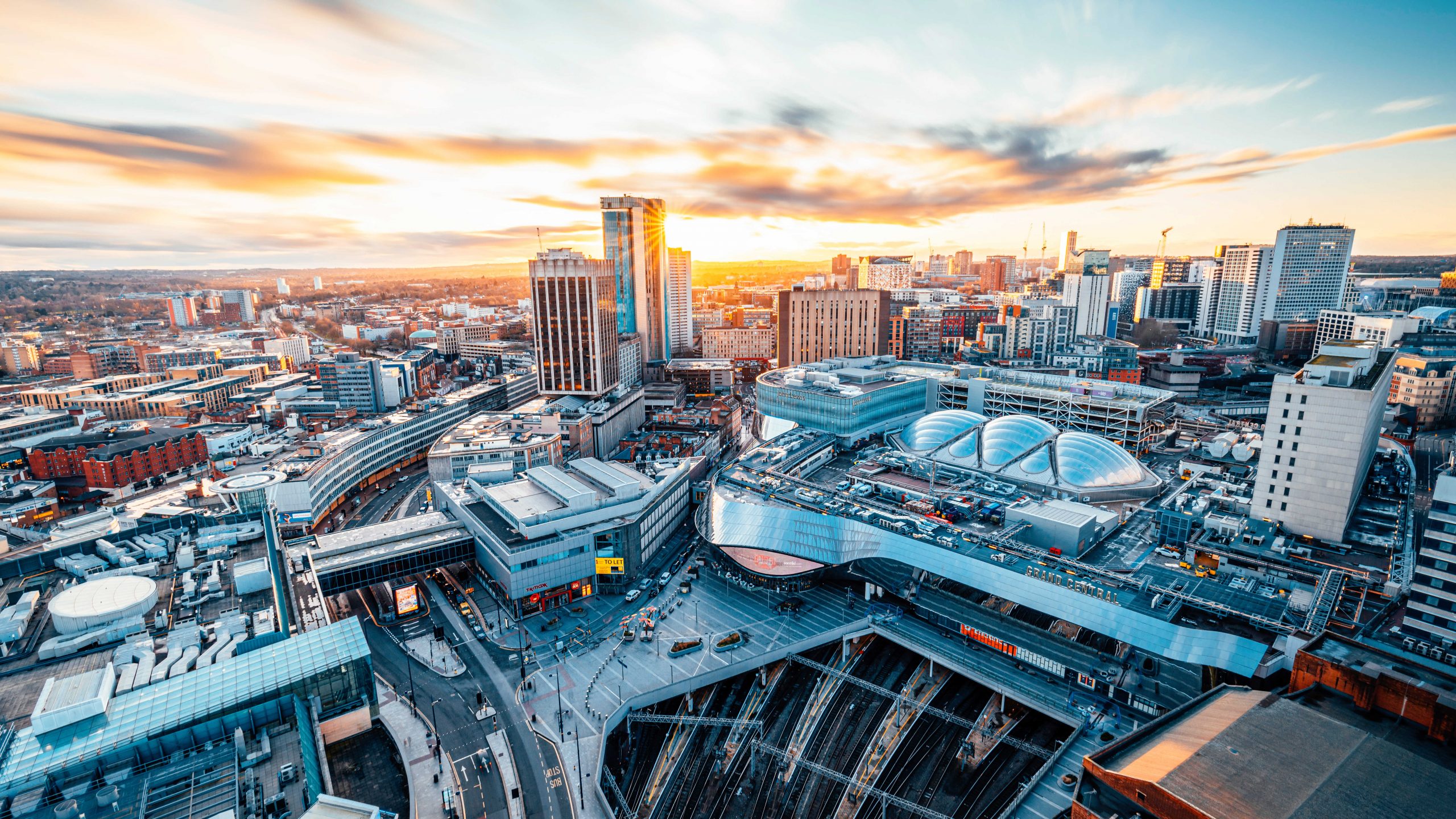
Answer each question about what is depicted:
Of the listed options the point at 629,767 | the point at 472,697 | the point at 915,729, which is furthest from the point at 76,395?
the point at 915,729

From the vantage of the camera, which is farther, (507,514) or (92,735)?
(507,514)

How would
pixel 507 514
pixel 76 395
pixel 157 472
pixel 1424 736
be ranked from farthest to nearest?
1. pixel 76 395
2. pixel 157 472
3. pixel 507 514
4. pixel 1424 736

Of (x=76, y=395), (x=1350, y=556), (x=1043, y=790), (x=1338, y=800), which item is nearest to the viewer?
(x=1338, y=800)

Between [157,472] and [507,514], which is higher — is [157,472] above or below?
below

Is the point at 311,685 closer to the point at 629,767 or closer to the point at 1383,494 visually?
the point at 629,767

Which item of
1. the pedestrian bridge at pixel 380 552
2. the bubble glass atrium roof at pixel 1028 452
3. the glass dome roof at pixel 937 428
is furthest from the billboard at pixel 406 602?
the glass dome roof at pixel 937 428

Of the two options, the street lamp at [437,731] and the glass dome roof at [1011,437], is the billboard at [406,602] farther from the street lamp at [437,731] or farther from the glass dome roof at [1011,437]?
the glass dome roof at [1011,437]

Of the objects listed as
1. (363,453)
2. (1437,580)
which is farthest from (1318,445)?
(363,453)
